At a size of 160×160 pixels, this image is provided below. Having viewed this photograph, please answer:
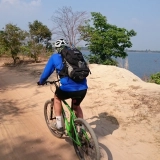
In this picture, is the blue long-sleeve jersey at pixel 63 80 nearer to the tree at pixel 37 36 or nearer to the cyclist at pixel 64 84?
the cyclist at pixel 64 84

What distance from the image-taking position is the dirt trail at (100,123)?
4.08 m

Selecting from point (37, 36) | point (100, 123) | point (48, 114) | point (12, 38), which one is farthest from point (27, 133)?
point (37, 36)

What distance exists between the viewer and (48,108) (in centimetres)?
502

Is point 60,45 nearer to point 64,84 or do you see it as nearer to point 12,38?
point 64,84

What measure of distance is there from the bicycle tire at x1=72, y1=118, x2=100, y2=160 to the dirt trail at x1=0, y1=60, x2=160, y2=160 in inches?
8.3

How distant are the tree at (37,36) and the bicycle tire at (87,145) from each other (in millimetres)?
14305

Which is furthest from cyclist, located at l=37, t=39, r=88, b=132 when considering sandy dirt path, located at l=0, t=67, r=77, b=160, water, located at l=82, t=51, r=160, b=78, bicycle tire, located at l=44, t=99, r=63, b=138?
water, located at l=82, t=51, r=160, b=78

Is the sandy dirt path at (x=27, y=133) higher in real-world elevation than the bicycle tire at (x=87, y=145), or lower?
lower

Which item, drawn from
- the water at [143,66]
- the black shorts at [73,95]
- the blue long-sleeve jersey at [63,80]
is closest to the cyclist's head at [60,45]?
the blue long-sleeve jersey at [63,80]

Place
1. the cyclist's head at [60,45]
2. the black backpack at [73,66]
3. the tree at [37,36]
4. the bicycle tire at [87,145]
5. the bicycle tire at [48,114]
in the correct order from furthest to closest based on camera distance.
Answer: the tree at [37,36] < the bicycle tire at [48,114] < the cyclist's head at [60,45] < the black backpack at [73,66] < the bicycle tire at [87,145]

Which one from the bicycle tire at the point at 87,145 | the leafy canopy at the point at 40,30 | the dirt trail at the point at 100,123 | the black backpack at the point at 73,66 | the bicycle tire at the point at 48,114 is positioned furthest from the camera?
the leafy canopy at the point at 40,30

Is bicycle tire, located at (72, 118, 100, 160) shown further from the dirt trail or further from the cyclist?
the cyclist

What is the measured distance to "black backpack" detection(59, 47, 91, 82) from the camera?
348 centimetres

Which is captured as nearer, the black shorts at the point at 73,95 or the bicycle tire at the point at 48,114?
the black shorts at the point at 73,95
